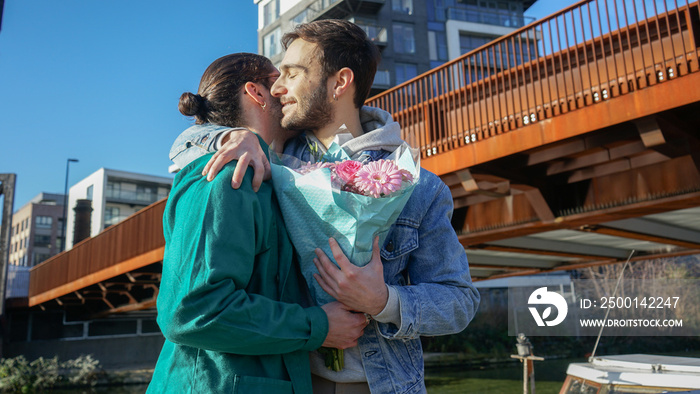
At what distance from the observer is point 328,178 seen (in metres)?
1.46

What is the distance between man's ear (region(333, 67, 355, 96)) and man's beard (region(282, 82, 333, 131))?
44 millimetres

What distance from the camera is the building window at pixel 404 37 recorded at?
36.5 metres

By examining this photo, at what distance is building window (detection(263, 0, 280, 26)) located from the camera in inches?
1496

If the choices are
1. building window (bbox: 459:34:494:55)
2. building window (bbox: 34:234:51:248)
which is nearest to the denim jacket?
building window (bbox: 459:34:494:55)

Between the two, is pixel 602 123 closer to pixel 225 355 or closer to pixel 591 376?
pixel 591 376

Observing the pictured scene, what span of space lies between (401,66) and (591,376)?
1247 inches

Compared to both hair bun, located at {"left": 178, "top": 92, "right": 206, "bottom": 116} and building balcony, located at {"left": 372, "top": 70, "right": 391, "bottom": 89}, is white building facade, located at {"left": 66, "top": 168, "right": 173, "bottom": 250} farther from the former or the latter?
hair bun, located at {"left": 178, "top": 92, "right": 206, "bottom": 116}

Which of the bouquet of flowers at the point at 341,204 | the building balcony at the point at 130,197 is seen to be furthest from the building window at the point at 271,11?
the bouquet of flowers at the point at 341,204

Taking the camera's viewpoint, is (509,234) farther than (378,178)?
Yes

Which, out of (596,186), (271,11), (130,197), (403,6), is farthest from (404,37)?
(130,197)

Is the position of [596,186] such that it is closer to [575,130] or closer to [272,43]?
[575,130]

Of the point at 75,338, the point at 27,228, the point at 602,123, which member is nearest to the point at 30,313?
the point at 75,338

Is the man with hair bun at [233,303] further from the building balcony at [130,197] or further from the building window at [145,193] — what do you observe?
the building window at [145,193]

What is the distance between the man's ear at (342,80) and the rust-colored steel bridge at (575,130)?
428cm
